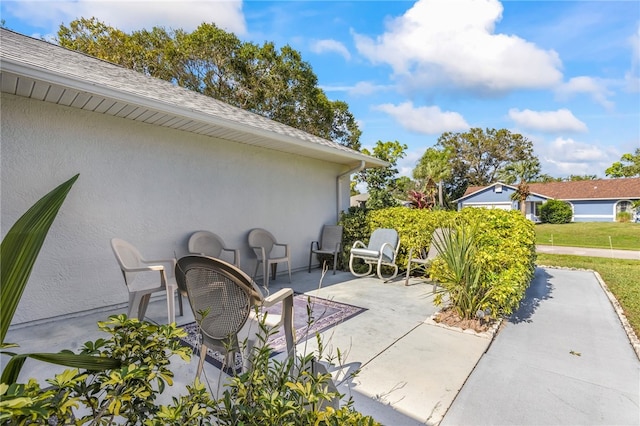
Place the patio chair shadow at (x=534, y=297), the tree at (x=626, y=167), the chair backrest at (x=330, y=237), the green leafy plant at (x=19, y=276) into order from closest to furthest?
1. the green leafy plant at (x=19, y=276)
2. the patio chair shadow at (x=534, y=297)
3. the chair backrest at (x=330, y=237)
4. the tree at (x=626, y=167)

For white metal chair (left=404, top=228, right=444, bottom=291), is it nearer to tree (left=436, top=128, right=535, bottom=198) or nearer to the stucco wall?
the stucco wall

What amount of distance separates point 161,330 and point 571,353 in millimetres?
3927

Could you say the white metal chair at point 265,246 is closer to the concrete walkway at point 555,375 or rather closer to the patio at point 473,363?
the patio at point 473,363

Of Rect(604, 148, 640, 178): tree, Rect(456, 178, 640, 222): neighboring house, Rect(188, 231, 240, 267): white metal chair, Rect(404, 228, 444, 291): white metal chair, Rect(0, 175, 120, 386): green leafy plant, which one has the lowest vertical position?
Rect(404, 228, 444, 291): white metal chair

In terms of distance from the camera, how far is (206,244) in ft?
18.1

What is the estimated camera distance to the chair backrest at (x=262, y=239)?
6325 millimetres

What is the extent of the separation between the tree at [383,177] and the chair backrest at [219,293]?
734cm

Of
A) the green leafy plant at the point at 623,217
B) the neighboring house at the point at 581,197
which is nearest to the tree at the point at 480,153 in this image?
the neighboring house at the point at 581,197

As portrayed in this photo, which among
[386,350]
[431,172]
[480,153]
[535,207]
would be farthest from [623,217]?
[386,350]

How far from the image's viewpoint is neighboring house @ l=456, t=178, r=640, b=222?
26875 mm

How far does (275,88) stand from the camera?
1708 centimetres

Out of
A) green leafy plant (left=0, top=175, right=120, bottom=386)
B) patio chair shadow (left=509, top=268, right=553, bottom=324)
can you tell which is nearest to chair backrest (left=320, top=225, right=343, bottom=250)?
patio chair shadow (left=509, top=268, right=553, bottom=324)

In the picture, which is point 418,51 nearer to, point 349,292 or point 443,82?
point 443,82

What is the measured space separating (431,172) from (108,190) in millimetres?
23272
